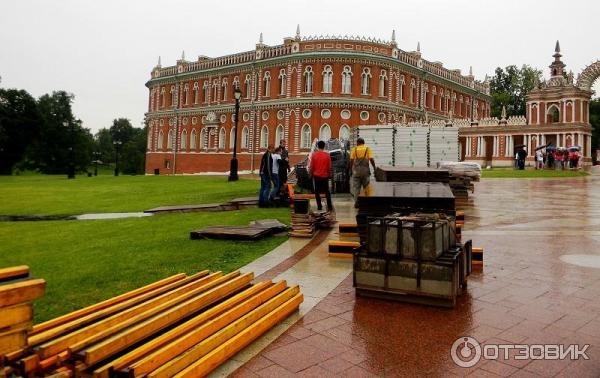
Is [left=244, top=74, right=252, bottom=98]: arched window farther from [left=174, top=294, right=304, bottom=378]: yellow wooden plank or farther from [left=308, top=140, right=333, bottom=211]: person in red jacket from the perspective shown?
Result: [left=174, top=294, right=304, bottom=378]: yellow wooden plank

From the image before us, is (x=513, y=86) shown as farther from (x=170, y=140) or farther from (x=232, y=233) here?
(x=232, y=233)

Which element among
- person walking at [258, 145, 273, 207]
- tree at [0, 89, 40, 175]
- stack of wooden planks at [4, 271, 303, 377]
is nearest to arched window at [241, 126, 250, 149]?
tree at [0, 89, 40, 175]

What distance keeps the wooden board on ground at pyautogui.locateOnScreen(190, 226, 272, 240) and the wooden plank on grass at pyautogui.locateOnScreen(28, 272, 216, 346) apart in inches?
123

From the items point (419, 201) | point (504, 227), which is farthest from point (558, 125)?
point (419, 201)

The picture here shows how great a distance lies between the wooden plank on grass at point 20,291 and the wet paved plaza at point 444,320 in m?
1.57

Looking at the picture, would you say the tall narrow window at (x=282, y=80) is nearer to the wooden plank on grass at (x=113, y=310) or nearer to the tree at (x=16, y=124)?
the tree at (x=16, y=124)

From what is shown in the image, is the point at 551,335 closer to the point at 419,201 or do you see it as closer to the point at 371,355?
the point at 371,355

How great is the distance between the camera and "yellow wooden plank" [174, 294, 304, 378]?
3.35 metres

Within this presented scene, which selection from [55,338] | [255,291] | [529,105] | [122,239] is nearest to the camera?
[55,338]

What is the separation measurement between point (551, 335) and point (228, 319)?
299 centimetres

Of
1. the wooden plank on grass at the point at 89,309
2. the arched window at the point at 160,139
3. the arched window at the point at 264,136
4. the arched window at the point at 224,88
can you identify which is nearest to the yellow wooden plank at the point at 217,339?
the wooden plank on grass at the point at 89,309

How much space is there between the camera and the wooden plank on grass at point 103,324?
10.6ft

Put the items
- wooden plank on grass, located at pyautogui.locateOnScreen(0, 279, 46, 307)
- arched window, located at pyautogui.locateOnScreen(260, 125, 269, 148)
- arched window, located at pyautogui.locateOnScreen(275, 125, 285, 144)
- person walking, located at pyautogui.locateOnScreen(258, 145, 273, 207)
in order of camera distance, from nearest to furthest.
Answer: wooden plank on grass, located at pyautogui.locateOnScreen(0, 279, 46, 307) → person walking, located at pyautogui.locateOnScreen(258, 145, 273, 207) → arched window, located at pyautogui.locateOnScreen(275, 125, 285, 144) → arched window, located at pyautogui.locateOnScreen(260, 125, 269, 148)

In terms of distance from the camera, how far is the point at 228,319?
13.5 ft
